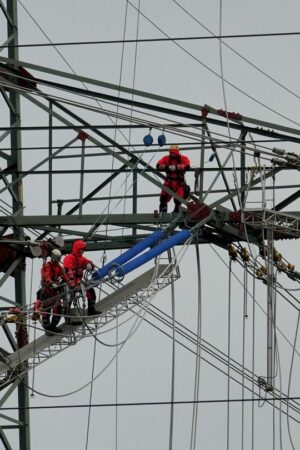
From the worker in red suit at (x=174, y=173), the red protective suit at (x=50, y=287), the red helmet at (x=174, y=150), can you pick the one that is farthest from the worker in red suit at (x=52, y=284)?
the red helmet at (x=174, y=150)

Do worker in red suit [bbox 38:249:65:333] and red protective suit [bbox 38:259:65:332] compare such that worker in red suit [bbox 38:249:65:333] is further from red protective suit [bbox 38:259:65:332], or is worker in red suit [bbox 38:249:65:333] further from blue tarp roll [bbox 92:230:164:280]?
blue tarp roll [bbox 92:230:164:280]

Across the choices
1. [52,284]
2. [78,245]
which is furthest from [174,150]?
[52,284]

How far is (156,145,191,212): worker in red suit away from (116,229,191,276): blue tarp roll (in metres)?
0.74

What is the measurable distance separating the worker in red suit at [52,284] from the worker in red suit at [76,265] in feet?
0.41

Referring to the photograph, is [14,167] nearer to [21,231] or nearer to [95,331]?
[21,231]

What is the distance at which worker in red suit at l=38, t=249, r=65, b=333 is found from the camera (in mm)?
47000

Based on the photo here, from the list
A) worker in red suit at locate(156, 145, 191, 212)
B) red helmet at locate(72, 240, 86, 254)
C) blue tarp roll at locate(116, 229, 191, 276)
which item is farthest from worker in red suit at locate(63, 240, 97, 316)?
worker in red suit at locate(156, 145, 191, 212)

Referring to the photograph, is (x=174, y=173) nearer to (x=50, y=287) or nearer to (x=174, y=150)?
(x=174, y=150)

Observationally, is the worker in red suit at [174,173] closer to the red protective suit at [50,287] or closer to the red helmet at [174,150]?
the red helmet at [174,150]

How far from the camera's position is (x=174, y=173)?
47656 millimetres

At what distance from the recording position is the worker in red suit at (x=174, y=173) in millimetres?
47562

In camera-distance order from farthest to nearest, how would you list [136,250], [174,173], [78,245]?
[174,173] → [136,250] → [78,245]

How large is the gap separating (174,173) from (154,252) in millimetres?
1466

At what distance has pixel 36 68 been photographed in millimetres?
47375
